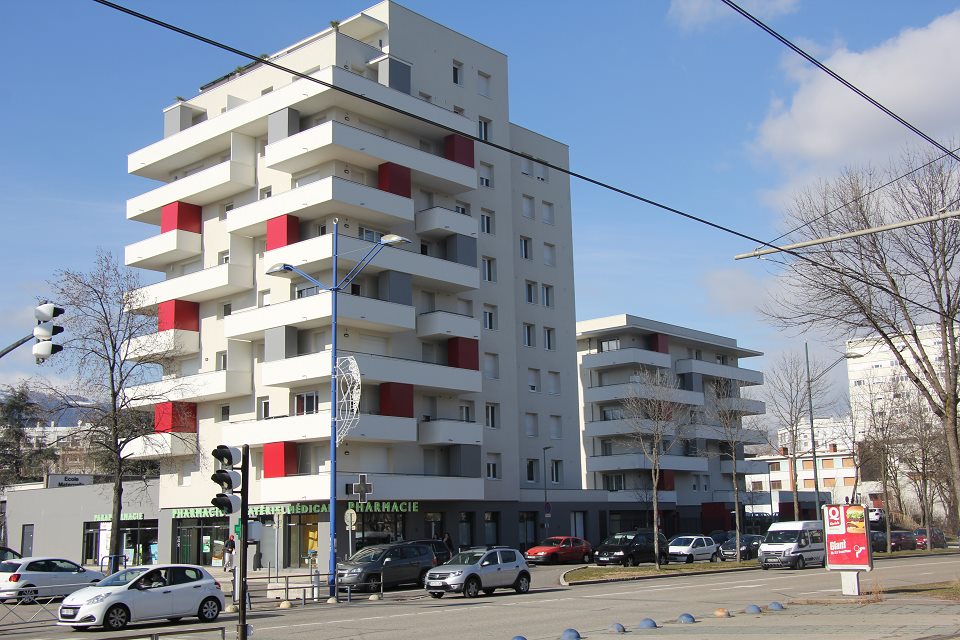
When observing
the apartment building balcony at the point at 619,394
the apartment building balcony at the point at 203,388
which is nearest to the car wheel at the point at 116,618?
the apartment building balcony at the point at 203,388

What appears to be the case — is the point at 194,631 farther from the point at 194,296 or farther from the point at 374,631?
the point at 194,296

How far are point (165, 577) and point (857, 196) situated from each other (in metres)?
20.8

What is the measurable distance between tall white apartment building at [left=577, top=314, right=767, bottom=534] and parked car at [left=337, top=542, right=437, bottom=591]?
33.5 metres

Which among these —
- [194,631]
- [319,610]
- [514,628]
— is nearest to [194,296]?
[319,610]

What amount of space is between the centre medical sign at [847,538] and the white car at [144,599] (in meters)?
15.2

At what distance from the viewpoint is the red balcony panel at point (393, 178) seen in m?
47.5

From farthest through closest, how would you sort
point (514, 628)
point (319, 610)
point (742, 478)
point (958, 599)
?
point (742, 478), point (319, 610), point (958, 599), point (514, 628)

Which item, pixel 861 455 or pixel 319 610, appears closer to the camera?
pixel 319 610

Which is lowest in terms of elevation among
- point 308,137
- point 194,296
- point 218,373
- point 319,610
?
point 319,610

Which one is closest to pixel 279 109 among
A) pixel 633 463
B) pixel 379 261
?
pixel 379 261

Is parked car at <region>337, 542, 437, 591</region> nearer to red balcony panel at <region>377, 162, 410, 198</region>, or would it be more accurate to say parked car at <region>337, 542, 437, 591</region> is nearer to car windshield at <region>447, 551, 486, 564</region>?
car windshield at <region>447, 551, 486, 564</region>

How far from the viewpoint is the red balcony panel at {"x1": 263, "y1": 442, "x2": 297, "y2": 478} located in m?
44.9

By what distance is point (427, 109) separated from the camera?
48.5m

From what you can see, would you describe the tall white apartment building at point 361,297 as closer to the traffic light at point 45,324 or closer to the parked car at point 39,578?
the parked car at point 39,578
